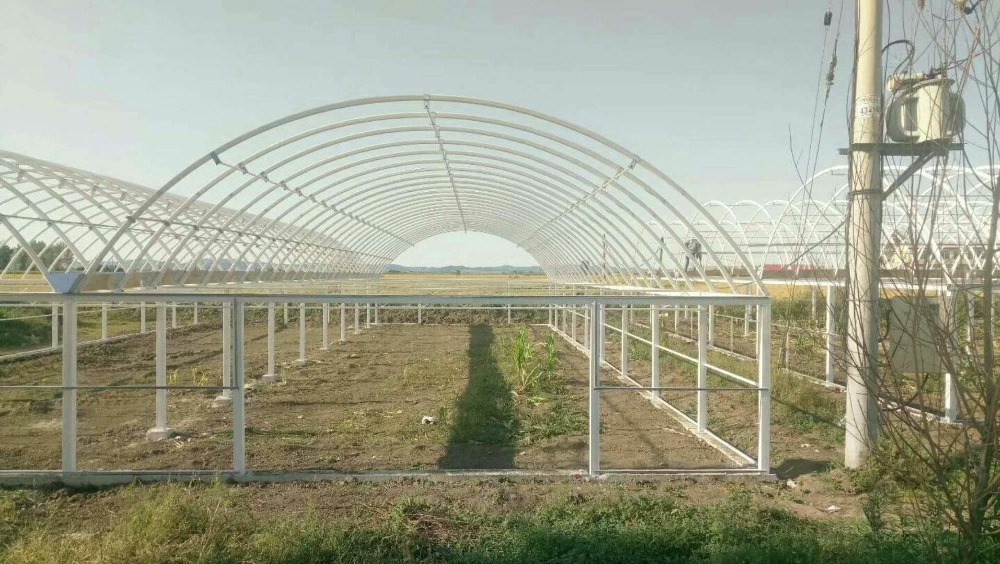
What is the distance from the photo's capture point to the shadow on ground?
8758mm

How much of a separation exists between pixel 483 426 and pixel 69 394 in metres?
5.21

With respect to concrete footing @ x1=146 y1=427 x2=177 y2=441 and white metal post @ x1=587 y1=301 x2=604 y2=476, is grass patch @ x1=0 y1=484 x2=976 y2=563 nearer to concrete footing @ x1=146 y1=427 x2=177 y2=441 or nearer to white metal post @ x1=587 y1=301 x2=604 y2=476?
white metal post @ x1=587 y1=301 x2=604 y2=476

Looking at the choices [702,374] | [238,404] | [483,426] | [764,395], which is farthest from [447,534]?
[702,374]

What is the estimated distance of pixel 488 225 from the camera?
2692cm

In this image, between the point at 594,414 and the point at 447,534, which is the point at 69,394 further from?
the point at 594,414

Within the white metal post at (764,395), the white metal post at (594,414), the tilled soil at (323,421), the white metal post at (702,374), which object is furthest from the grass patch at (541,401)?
the white metal post at (764,395)

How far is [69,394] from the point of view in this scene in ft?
25.3

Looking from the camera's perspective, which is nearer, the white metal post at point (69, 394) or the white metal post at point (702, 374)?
the white metal post at point (69, 394)

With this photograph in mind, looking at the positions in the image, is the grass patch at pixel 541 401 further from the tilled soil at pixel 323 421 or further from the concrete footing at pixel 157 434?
the concrete footing at pixel 157 434

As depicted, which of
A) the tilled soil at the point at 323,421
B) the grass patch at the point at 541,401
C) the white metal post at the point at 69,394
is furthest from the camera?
the grass patch at the point at 541,401

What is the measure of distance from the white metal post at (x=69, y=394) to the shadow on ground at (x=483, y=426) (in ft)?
12.9

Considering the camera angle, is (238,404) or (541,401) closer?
(238,404)

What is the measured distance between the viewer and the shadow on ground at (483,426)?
876 cm

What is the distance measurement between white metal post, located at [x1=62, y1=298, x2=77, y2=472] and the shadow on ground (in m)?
3.95
